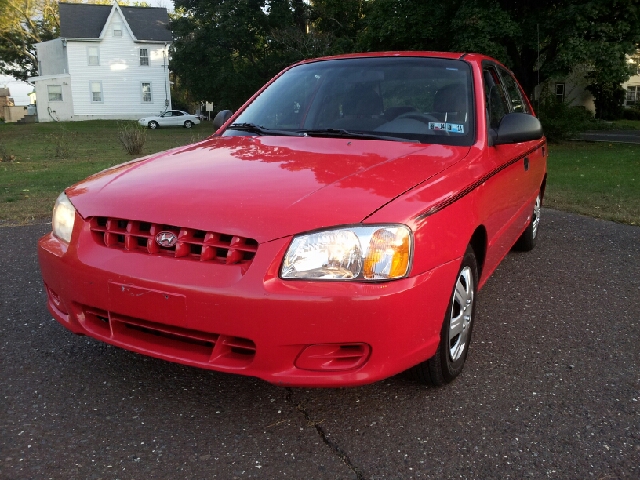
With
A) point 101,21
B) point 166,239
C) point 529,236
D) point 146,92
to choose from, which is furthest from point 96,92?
point 166,239

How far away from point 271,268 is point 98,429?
1019 mm

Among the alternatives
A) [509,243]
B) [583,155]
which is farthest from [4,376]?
[583,155]

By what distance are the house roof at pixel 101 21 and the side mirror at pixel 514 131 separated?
43852 millimetres

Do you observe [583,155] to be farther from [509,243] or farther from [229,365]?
[229,365]

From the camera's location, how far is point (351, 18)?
31953 mm

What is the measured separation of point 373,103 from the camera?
3717mm

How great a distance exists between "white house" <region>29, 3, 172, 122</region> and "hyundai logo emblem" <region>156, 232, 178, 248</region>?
43024 millimetres

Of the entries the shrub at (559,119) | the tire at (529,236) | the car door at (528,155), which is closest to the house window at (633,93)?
the shrub at (559,119)

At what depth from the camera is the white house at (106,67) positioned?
42094 mm

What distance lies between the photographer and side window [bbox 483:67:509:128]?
148 inches

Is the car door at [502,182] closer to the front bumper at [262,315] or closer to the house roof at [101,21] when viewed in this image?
the front bumper at [262,315]

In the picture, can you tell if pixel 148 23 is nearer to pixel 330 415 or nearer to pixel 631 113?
pixel 631 113

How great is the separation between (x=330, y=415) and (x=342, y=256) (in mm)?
779

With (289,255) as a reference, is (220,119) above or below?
above
